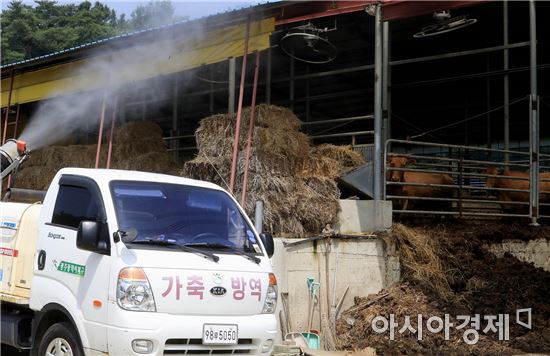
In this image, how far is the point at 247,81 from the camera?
1812cm

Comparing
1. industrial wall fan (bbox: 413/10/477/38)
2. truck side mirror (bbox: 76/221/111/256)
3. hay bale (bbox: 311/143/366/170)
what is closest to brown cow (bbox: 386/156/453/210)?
hay bale (bbox: 311/143/366/170)

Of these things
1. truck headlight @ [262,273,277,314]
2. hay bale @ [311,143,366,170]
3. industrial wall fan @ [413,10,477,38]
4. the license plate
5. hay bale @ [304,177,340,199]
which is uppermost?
industrial wall fan @ [413,10,477,38]

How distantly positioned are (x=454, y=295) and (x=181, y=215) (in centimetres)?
545

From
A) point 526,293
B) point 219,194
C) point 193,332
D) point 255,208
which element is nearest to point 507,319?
point 526,293

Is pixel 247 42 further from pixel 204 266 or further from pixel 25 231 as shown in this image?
pixel 204 266

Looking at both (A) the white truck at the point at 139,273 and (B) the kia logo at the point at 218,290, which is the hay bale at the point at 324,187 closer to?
(A) the white truck at the point at 139,273

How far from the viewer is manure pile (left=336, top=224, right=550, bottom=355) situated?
855 cm

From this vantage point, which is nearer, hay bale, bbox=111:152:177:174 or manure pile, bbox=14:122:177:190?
hay bale, bbox=111:152:177:174

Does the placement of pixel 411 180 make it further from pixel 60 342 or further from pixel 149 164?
pixel 60 342

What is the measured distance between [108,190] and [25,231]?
1662mm

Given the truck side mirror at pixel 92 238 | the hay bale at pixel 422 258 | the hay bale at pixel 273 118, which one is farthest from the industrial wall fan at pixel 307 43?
the truck side mirror at pixel 92 238

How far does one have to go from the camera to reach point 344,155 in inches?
429

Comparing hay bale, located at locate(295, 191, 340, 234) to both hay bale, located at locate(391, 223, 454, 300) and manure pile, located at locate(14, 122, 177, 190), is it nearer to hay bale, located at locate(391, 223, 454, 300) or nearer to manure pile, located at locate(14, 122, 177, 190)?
hay bale, located at locate(391, 223, 454, 300)

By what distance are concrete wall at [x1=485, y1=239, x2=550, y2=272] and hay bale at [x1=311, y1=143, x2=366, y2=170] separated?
2.75m
